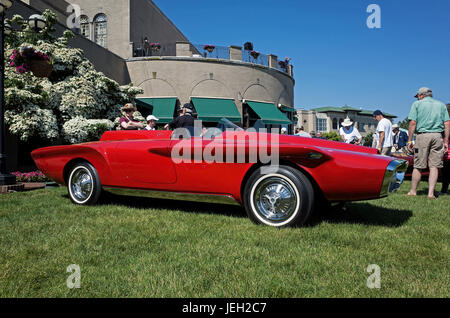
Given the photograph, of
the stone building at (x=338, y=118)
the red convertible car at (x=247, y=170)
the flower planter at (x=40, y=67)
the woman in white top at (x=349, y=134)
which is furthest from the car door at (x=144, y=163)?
the stone building at (x=338, y=118)

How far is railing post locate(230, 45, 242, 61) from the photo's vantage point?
65.0 feet

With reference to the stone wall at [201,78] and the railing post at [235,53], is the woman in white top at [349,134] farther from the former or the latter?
the railing post at [235,53]

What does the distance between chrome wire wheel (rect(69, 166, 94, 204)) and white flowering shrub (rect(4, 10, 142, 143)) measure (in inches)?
163

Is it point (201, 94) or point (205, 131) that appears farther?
point (201, 94)

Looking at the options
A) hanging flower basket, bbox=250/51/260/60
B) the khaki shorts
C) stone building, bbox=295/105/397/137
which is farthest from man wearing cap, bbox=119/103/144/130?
stone building, bbox=295/105/397/137

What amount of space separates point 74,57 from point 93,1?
10735 millimetres

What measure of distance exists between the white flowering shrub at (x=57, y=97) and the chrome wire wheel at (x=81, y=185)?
415 centimetres

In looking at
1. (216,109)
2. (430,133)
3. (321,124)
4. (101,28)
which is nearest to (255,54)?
(216,109)

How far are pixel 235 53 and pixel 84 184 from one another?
57.1ft

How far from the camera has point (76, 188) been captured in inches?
166

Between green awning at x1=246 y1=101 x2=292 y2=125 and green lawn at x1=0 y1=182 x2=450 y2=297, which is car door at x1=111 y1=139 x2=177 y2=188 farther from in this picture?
green awning at x1=246 y1=101 x2=292 y2=125
